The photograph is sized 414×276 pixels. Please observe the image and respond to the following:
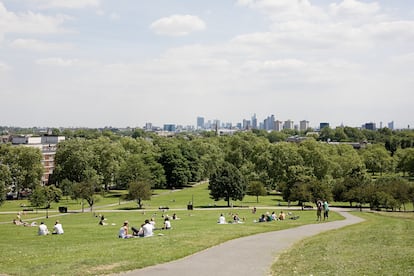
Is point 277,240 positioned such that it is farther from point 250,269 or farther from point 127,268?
point 127,268

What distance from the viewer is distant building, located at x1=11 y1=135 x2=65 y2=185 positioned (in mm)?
133375

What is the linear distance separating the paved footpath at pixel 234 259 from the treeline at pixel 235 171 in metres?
37.8

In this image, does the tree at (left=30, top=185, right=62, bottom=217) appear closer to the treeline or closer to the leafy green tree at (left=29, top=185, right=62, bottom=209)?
the leafy green tree at (left=29, top=185, right=62, bottom=209)

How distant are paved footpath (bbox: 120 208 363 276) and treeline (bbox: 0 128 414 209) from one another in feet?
124

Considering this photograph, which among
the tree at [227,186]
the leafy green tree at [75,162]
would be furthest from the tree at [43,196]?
the leafy green tree at [75,162]

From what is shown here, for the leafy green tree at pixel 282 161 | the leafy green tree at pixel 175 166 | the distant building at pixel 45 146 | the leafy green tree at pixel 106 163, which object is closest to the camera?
the leafy green tree at pixel 282 161

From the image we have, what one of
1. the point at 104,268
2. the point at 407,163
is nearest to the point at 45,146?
the point at 407,163

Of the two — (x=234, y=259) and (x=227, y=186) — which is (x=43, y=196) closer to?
Result: (x=227, y=186)

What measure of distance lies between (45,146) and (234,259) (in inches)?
5468

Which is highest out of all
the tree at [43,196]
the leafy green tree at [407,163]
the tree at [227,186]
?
the leafy green tree at [407,163]

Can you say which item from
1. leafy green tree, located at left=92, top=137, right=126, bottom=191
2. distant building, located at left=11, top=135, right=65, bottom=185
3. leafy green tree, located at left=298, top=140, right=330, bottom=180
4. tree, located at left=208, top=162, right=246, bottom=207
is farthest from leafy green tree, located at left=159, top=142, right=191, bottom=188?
tree, located at left=208, top=162, right=246, bottom=207

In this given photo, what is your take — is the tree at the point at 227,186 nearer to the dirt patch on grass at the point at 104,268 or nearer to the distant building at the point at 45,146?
the dirt patch on grass at the point at 104,268

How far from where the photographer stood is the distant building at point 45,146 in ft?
438

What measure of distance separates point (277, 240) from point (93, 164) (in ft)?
260
